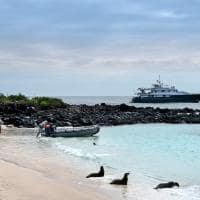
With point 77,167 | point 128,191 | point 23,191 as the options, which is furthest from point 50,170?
point 23,191

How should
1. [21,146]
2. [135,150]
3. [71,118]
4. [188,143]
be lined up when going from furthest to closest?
[71,118] < [188,143] < [135,150] < [21,146]

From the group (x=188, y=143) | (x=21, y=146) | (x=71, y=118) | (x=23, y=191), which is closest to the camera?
(x=23, y=191)

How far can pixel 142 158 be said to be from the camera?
30156mm

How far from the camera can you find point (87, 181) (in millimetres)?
19391

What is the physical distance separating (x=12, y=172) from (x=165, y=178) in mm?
6659

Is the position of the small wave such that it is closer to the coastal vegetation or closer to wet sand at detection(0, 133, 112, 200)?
wet sand at detection(0, 133, 112, 200)

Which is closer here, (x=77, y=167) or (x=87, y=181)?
(x=87, y=181)

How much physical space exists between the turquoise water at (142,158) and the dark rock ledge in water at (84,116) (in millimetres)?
8127

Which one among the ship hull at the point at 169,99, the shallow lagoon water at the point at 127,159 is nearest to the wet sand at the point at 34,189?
the shallow lagoon water at the point at 127,159

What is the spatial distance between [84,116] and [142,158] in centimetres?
3455

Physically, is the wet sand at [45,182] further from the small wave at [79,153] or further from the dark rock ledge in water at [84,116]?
the dark rock ledge in water at [84,116]

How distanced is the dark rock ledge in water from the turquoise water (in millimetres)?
8127

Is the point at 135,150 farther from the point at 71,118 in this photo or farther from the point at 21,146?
the point at 71,118

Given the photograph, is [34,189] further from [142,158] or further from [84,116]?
[84,116]
